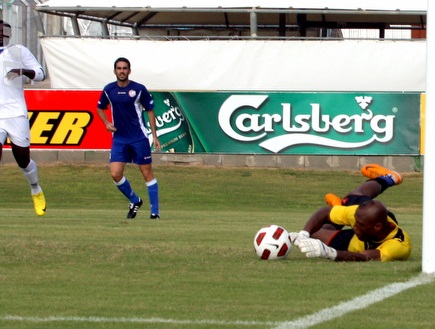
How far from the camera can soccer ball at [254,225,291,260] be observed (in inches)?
380

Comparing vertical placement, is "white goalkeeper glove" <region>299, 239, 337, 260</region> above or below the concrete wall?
above

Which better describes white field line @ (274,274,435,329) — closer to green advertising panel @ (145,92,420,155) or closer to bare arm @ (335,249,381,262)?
bare arm @ (335,249,381,262)

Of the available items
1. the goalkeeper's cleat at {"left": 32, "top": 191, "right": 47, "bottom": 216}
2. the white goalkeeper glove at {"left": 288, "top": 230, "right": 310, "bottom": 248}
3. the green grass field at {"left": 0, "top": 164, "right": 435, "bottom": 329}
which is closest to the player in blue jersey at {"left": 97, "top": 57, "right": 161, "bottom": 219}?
the green grass field at {"left": 0, "top": 164, "right": 435, "bottom": 329}

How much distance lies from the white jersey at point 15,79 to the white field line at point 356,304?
21.7 ft

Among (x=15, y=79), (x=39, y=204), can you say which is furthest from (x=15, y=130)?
(x=39, y=204)

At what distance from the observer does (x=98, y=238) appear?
11.4m

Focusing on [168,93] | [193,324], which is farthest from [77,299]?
[168,93]

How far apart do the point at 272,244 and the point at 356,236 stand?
2.50 feet

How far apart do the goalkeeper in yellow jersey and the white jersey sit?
4.71 meters

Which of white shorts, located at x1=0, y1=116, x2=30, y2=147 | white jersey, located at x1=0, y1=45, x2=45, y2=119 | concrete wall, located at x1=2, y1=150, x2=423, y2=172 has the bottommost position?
concrete wall, located at x1=2, y1=150, x2=423, y2=172

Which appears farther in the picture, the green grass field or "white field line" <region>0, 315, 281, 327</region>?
the green grass field

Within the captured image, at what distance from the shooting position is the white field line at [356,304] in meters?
A: 6.54

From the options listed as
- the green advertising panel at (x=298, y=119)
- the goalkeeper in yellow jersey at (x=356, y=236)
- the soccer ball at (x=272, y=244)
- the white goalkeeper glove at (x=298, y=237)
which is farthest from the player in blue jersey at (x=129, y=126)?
the green advertising panel at (x=298, y=119)

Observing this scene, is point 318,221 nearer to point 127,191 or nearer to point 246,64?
point 127,191
